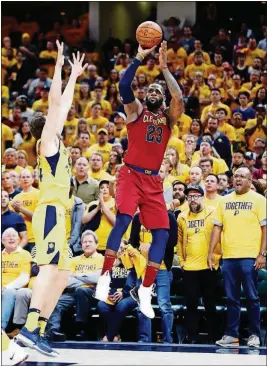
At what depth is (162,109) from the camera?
1028 cm

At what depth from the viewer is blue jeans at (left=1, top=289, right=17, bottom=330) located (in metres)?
12.2

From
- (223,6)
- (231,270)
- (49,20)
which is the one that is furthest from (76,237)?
(49,20)

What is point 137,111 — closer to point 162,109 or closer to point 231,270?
point 162,109

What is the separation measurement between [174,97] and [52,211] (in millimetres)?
1591

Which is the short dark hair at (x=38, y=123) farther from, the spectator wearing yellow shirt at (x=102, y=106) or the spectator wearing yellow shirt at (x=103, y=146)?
the spectator wearing yellow shirt at (x=102, y=106)

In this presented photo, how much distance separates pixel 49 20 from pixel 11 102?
652cm

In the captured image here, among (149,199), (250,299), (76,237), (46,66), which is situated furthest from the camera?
(46,66)

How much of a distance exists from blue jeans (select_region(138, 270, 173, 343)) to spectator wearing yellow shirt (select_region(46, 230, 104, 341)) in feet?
2.52

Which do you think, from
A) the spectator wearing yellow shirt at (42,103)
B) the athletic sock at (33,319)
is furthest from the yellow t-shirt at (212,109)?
the athletic sock at (33,319)

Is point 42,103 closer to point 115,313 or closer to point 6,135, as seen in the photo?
point 6,135

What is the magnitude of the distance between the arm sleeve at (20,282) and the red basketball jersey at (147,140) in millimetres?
3114

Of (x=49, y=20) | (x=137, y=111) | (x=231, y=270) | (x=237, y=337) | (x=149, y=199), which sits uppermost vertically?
(x=49, y=20)

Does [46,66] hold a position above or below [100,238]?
above

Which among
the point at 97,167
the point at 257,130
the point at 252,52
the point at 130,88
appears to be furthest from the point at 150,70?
the point at 130,88
